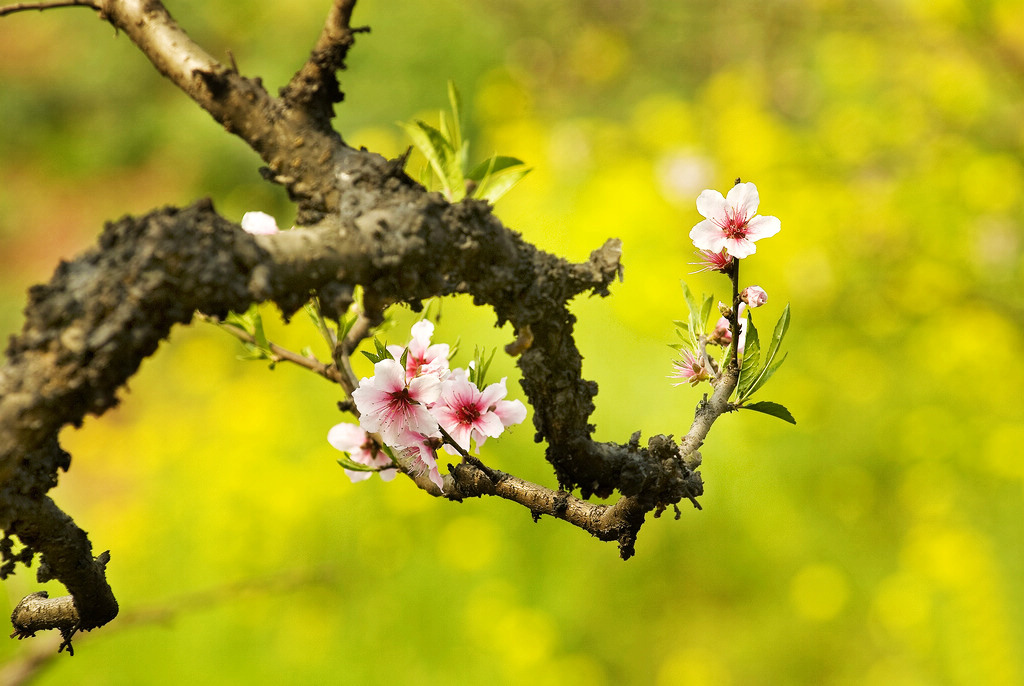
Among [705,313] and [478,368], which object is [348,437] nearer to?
[478,368]

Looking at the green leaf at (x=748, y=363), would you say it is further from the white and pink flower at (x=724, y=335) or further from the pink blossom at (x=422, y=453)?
the pink blossom at (x=422, y=453)

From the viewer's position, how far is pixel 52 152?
450cm

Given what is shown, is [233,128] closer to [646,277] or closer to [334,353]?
[334,353]

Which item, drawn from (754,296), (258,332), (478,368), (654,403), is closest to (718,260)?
Answer: (754,296)

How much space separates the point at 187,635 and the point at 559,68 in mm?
3082

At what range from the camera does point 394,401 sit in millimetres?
633

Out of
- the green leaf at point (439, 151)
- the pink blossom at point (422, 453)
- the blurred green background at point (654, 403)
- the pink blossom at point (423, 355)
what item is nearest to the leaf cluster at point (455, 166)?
the green leaf at point (439, 151)

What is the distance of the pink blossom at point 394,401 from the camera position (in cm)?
62

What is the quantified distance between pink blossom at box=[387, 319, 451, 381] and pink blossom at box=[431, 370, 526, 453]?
1.7 inches

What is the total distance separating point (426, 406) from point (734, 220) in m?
0.27

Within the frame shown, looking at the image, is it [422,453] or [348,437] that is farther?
[348,437]

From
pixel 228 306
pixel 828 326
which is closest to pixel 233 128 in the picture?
pixel 228 306

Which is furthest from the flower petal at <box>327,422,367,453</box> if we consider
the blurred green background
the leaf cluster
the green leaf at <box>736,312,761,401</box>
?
the blurred green background

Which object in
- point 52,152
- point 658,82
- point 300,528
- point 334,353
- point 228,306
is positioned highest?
point 658,82
